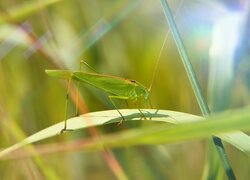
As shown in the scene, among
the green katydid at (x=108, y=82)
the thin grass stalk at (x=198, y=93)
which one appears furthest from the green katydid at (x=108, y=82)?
the thin grass stalk at (x=198, y=93)

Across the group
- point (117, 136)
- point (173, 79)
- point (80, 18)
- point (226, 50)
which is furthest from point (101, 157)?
point (117, 136)

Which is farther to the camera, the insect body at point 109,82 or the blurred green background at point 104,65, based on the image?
the blurred green background at point 104,65

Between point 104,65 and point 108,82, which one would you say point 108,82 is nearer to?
point 108,82

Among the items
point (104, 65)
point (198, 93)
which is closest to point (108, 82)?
point (198, 93)

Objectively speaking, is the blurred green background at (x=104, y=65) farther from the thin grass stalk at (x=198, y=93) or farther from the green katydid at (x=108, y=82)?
the thin grass stalk at (x=198, y=93)

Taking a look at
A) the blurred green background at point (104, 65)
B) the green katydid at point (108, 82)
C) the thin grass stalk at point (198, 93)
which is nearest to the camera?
the thin grass stalk at point (198, 93)

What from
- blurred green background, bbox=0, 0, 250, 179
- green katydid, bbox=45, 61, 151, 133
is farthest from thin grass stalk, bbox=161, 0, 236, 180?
blurred green background, bbox=0, 0, 250, 179

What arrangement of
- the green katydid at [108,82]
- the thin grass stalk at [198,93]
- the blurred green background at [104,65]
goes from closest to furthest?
the thin grass stalk at [198,93] → the green katydid at [108,82] → the blurred green background at [104,65]
